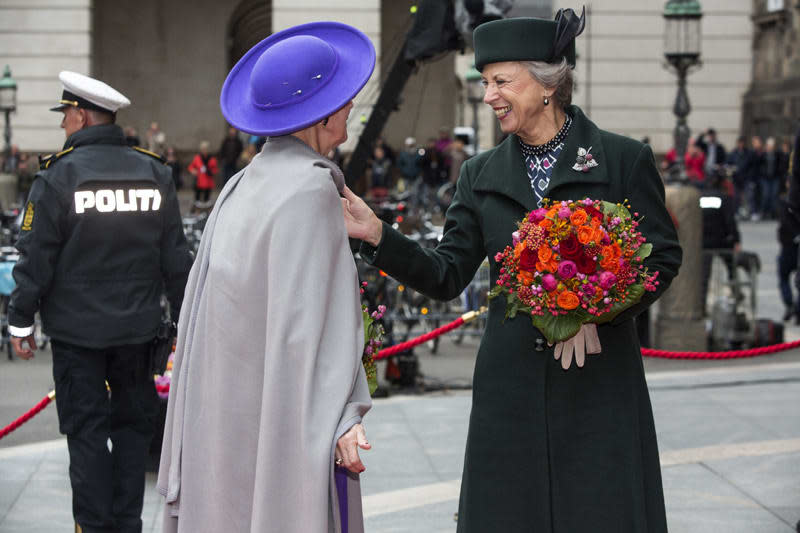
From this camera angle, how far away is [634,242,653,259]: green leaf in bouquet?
345 centimetres

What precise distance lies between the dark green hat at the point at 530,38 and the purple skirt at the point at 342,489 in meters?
1.32

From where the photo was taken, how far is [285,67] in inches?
123

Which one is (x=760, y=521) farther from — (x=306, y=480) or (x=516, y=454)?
(x=306, y=480)

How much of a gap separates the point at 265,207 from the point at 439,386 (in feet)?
20.9

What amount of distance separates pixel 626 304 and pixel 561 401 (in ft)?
1.15

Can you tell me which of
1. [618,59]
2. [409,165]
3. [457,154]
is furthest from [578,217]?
[618,59]

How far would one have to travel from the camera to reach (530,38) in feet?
11.9

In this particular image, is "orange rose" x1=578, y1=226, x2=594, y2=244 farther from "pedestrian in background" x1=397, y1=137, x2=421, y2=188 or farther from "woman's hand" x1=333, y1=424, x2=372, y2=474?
"pedestrian in background" x1=397, y1=137, x2=421, y2=188

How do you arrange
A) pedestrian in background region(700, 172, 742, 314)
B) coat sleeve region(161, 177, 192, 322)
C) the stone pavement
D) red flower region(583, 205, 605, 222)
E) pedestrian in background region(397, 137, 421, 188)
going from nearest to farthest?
red flower region(583, 205, 605, 222), coat sleeve region(161, 177, 192, 322), the stone pavement, pedestrian in background region(700, 172, 742, 314), pedestrian in background region(397, 137, 421, 188)

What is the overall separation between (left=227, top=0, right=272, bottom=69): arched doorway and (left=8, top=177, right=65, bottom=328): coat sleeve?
34.7m

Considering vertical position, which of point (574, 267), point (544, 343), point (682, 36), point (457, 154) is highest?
point (682, 36)

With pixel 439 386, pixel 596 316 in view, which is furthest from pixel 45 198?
pixel 439 386

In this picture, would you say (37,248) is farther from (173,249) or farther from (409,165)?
(409,165)

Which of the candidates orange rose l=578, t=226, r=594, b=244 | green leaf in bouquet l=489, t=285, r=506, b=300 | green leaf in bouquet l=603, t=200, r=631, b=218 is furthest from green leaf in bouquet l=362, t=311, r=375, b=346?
green leaf in bouquet l=603, t=200, r=631, b=218
